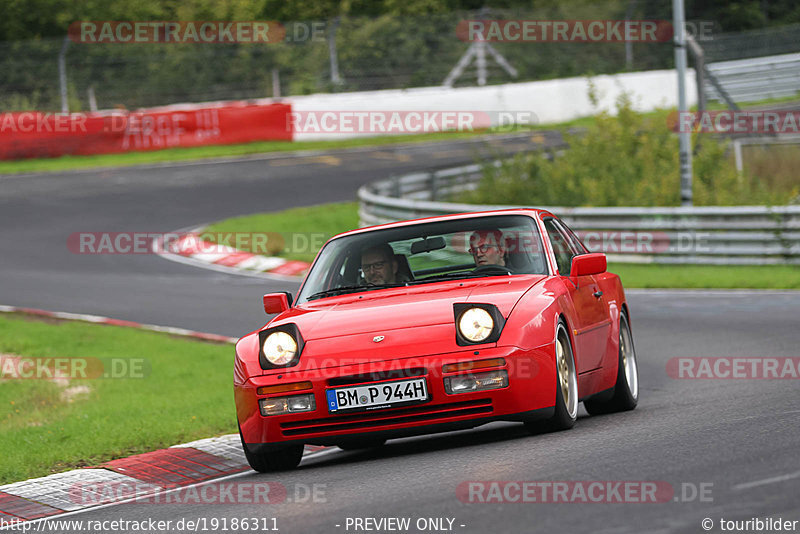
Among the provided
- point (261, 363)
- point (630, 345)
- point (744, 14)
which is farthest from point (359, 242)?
point (744, 14)

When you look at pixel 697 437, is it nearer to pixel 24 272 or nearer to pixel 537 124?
pixel 24 272

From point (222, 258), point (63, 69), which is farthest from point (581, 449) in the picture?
point (63, 69)

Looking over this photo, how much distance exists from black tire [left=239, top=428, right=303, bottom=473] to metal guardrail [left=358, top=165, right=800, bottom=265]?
38.1ft

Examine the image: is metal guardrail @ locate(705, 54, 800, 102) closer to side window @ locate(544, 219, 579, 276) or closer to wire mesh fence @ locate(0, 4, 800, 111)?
wire mesh fence @ locate(0, 4, 800, 111)

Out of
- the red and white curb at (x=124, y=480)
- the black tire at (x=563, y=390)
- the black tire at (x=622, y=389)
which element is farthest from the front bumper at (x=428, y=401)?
the black tire at (x=622, y=389)

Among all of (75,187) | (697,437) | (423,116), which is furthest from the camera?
(423,116)

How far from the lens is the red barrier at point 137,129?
34438 mm

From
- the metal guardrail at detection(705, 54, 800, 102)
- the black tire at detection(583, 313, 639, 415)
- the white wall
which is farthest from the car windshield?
the metal guardrail at detection(705, 54, 800, 102)

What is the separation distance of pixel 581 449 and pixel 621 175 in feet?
60.0

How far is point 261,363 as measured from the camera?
702 cm

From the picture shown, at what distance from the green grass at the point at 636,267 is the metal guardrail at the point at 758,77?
1833cm

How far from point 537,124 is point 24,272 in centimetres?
2313

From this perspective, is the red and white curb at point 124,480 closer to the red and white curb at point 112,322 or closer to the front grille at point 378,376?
the front grille at point 378,376

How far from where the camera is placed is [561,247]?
27.9 ft
